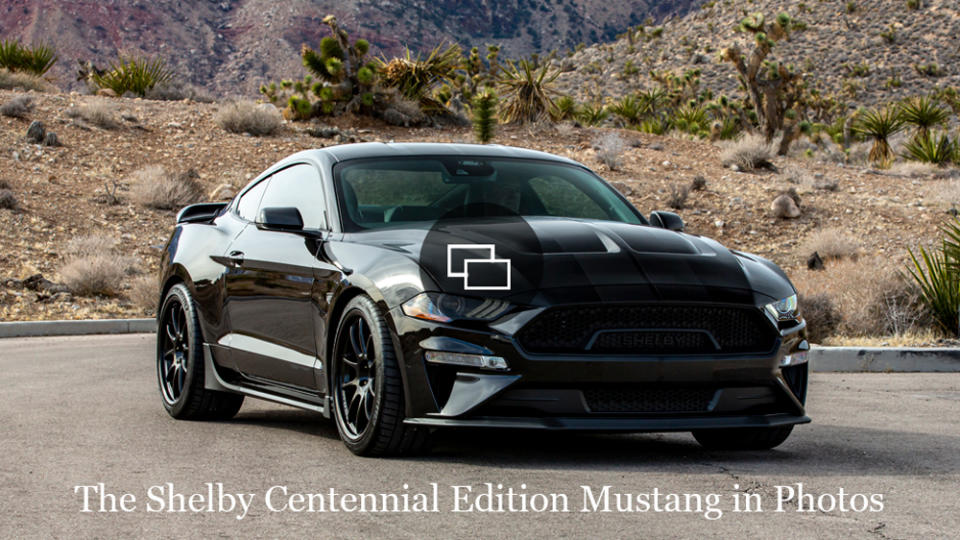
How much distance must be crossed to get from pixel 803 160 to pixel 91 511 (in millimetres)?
29323

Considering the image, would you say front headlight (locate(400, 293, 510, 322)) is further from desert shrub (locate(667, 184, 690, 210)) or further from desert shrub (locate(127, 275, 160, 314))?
desert shrub (locate(667, 184, 690, 210))

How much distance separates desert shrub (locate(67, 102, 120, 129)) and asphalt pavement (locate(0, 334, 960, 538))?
21.9m

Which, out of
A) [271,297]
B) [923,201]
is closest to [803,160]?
[923,201]

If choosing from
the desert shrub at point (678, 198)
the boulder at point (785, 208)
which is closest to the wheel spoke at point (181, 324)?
the desert shrub at point (678, 198)

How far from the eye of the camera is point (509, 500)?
5289mm

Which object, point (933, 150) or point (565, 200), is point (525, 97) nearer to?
point (933, 150)

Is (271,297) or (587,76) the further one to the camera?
(587,76)

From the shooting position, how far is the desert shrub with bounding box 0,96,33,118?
29.2 meters

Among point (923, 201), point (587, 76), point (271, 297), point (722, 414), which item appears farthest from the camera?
point (587, 76)

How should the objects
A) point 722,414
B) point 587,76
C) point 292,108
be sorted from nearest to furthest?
point 722,414
point 292,108
point 587,76

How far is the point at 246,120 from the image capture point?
29875mm

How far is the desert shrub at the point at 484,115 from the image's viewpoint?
2861 centimetres

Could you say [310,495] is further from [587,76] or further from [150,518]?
[587,76]

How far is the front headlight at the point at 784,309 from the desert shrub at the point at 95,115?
25.2 metres
